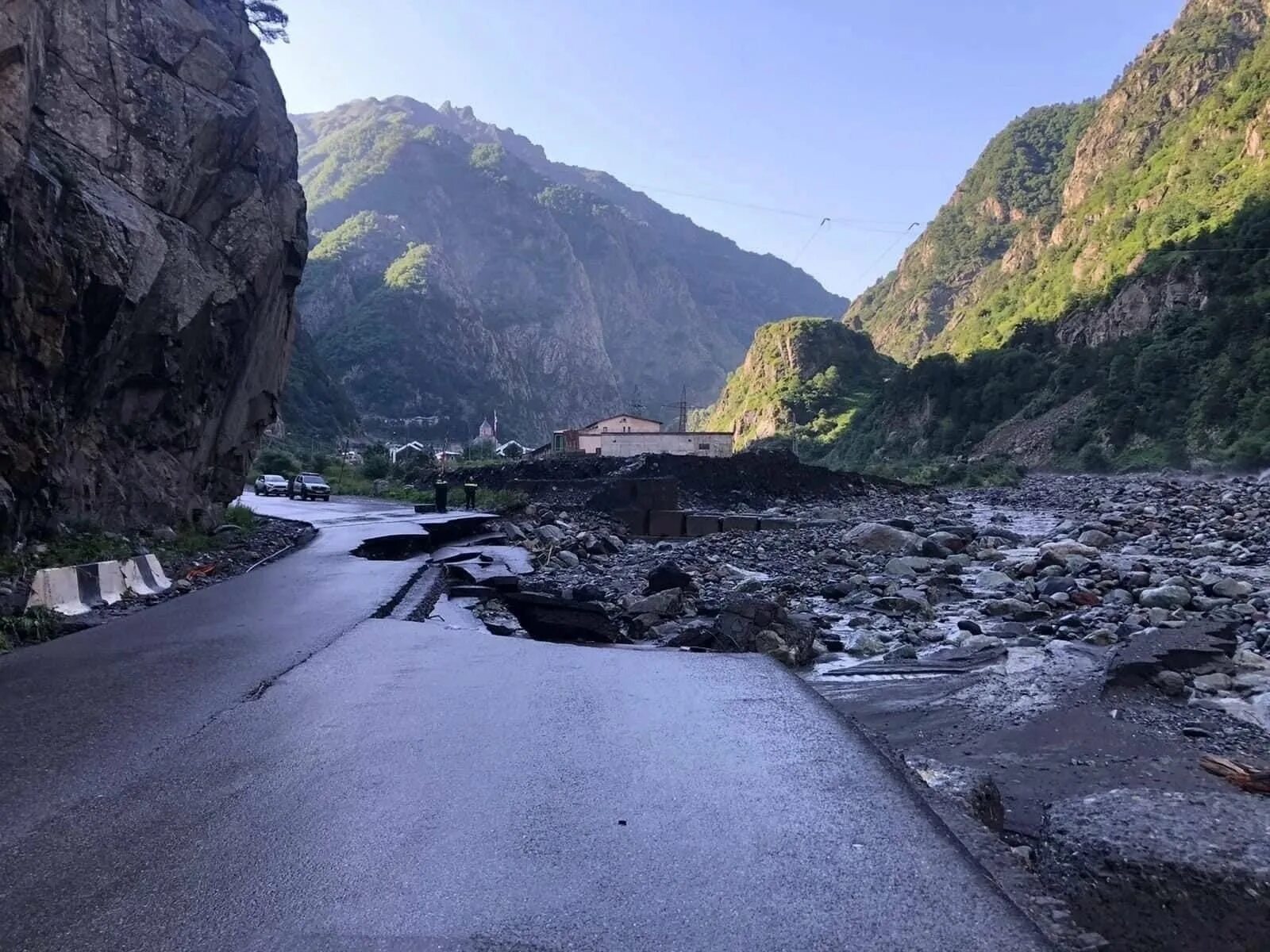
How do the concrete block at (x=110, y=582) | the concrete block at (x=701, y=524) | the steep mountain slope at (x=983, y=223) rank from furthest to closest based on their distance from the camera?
the steep mountain slope at (x=983, y=223), the concrete block at (x=701, y=524), the concrete block at (x=110, y=582)

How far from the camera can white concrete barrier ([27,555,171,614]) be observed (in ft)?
31.5

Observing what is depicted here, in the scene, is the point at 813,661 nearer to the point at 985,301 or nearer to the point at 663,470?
the point at 663,470

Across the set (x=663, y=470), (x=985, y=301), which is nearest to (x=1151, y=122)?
(x=985, y=301)

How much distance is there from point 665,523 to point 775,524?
155 inches

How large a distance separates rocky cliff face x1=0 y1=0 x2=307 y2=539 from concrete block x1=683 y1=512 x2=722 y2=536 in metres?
14.2

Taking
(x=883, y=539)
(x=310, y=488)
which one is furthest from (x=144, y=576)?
(x=310, y=488)

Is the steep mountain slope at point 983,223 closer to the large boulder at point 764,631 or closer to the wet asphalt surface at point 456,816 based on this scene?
the large boulder at point 764,631

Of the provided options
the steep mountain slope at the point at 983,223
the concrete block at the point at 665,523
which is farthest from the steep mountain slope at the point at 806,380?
the concrete block at the point at 665,523

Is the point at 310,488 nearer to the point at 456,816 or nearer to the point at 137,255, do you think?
the point at 137,255

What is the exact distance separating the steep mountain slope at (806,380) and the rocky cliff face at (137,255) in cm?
9722

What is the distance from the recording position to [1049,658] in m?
9.45

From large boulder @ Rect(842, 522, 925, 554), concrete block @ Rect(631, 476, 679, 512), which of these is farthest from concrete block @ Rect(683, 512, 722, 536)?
large boulder @ Rect(842, 522, 925, 554)

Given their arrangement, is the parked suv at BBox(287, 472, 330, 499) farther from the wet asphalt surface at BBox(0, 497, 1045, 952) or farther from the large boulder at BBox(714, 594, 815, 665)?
the wet asphalt surface at BBox(0, 497, 1045, 952)

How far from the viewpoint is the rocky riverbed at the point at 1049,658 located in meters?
3.80
